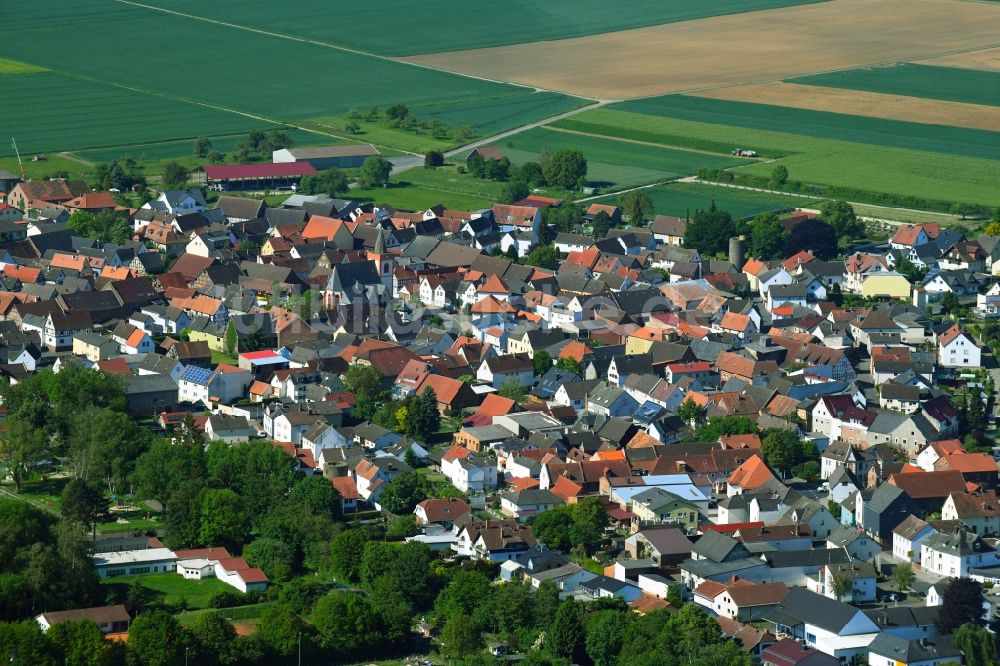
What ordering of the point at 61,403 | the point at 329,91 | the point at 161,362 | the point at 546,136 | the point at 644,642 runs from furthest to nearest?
1. the point at 329,91
2. the point at 546,136
3. the point at 161,362
4. the point at 61,403
5. the point at 644,642

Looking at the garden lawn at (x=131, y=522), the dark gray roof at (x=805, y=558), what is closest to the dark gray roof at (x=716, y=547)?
the dark gray roof at (x=805, y=558)

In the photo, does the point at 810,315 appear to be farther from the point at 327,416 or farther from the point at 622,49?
the point at 622,49

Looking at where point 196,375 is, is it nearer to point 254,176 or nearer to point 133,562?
point 133,562

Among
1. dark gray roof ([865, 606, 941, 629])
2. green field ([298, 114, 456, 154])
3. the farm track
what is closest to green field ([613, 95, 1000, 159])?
the farm track

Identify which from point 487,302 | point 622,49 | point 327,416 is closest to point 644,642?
point 327,416

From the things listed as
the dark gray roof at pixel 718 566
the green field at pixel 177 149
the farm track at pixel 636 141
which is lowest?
the dark gray roof at pixel 718 566

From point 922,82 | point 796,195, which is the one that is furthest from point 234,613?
point 922,82

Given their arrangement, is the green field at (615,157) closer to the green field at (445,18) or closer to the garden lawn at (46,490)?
the green field at (445,18)
